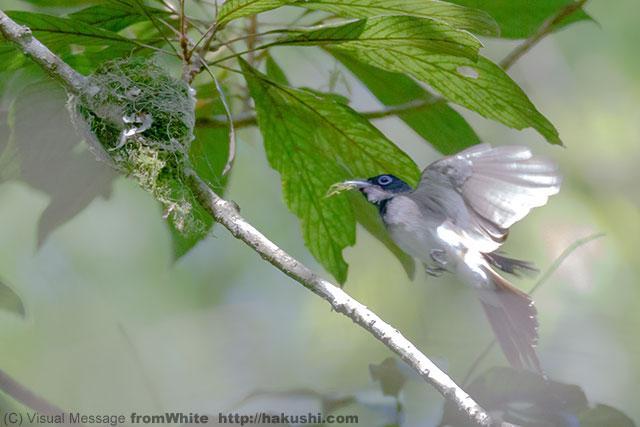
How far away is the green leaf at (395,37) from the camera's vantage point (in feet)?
5.38

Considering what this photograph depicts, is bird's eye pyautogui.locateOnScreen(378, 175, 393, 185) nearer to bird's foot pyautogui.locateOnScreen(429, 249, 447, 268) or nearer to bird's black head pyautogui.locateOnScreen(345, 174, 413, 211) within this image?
bird's black head pyautogui.locateOnScreen(345, 174, 413, 211)

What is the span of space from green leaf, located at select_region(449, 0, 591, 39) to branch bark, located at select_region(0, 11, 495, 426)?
30.0 inches

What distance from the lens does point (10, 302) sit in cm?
183

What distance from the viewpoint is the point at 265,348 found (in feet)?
10.7

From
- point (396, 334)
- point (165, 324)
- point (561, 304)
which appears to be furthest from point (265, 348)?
point (396, 334)

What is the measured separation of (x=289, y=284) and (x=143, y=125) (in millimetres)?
2238

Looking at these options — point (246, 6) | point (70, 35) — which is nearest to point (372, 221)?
point (246, 6)

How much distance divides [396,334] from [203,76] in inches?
46.3

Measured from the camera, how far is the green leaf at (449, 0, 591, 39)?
79.8 inches

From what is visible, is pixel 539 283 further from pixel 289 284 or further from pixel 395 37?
pixel 289 284

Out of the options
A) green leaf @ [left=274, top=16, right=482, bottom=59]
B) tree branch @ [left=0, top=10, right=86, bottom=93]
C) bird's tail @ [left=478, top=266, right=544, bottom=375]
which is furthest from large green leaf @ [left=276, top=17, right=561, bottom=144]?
tree branch @ [left=0, top=10, right=86, bottom=93]

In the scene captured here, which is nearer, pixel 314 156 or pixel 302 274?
pixel 302 274

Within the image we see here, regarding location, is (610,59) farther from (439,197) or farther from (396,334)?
(396,334)

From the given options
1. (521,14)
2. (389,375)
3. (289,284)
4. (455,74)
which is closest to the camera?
(389,375)
